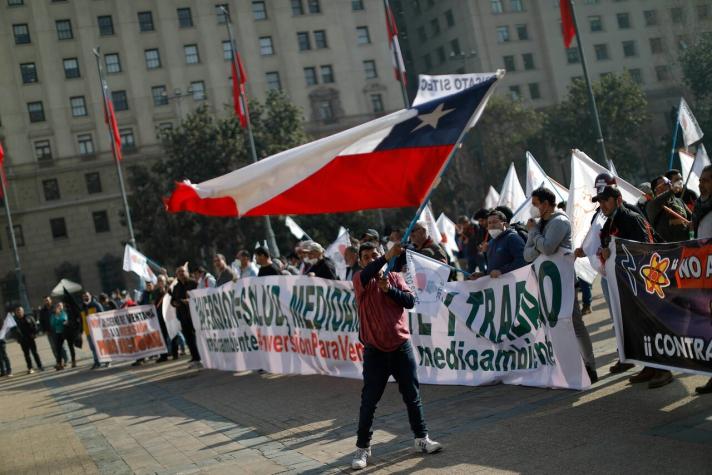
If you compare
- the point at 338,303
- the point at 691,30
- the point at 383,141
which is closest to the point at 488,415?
the point at 383,141

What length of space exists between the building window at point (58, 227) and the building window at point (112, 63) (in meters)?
12.1

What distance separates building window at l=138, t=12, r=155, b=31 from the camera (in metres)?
66.8

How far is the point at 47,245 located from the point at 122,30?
1755cm

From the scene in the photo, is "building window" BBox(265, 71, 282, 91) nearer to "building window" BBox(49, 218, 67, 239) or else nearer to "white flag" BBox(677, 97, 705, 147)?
"building window" BBox(49, 218, 67, 239)

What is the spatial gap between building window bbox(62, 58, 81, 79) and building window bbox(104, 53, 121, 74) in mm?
2192

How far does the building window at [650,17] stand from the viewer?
248 feet

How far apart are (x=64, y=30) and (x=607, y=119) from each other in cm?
4083

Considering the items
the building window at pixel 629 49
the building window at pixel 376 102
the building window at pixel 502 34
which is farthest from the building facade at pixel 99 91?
the building window at pixel 629 49

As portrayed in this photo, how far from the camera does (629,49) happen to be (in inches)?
3007

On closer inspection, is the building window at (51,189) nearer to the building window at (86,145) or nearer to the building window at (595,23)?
the building window at (86,145)

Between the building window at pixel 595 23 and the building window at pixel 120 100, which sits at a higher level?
the building window at pixel 595 23

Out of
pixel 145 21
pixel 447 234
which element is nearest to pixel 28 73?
pixel 145 21

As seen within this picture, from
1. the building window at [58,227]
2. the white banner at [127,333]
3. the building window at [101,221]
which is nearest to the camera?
the white banner at [127,333]

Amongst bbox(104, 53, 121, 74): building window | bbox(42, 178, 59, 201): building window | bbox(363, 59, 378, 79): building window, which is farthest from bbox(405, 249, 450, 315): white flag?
bbox(363, 59, 378, 79): building window
